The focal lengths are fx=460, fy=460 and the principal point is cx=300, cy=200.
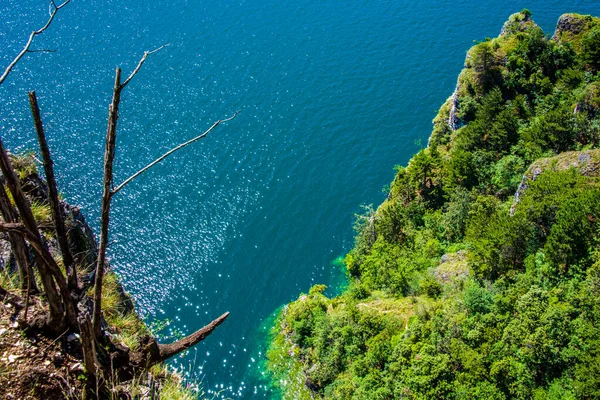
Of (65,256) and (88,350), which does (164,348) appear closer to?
(88,350)

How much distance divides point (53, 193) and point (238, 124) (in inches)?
2150

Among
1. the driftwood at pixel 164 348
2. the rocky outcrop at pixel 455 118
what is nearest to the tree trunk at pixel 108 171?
the driftwood at pixel 164 348

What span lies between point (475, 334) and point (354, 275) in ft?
63.2

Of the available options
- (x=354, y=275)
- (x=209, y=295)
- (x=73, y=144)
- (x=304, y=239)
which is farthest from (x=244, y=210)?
(x=73, y=144)

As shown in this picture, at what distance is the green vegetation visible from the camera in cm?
2330

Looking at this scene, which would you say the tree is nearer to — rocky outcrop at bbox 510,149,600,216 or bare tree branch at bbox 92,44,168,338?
bare tree branch at bbox 92,44,168,338

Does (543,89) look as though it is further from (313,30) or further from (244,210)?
(313,30)

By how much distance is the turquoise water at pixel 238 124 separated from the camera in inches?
1726

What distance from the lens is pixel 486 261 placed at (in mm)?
31141

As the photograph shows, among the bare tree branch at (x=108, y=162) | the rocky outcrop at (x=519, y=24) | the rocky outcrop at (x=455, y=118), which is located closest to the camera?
the bare tree branch at (x=108, y=162)

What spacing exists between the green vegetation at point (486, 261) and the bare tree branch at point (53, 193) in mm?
22083

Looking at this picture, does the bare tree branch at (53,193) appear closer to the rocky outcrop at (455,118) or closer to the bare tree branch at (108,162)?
the bare tree branch at (108,162)

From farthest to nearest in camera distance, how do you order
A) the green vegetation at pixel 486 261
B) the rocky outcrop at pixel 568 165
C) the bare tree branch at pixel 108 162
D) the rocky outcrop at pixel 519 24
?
the rocky outcrop at pixel 519 24 → the rocky outcrop at pixel 568 165 → the green vegetation at pixel 486 261 → the bare tree branch at pixel 108 162

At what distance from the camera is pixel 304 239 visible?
48.1 m
